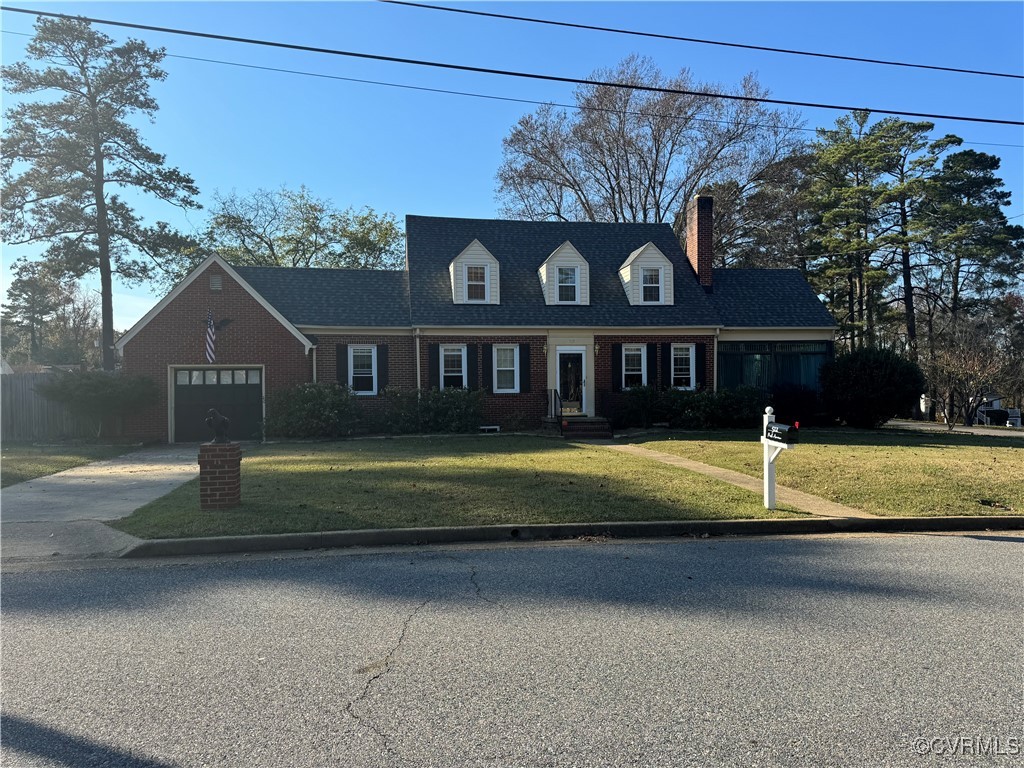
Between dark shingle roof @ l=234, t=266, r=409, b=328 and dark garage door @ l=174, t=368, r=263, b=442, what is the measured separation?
265 cm

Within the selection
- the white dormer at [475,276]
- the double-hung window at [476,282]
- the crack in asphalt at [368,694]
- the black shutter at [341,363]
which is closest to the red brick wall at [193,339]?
the black shutter at [341,363]

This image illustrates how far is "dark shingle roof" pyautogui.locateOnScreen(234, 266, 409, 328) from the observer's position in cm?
2192

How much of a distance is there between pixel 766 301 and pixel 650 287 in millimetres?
4878

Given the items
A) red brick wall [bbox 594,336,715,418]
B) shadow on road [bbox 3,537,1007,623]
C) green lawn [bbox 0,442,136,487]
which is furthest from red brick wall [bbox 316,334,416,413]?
shadow on road [bbox 3,537,1007,623]

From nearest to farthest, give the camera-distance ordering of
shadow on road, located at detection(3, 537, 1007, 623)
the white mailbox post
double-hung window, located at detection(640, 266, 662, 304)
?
1. shadow on road, located at detection(3, 537, 1007, 623)
2. the white mailbox post
3. double-hung window, located at detection(640, 266, 662, 304)

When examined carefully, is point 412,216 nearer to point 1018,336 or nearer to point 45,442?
point 45,442

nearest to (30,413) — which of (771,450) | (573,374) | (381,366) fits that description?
(381,366)

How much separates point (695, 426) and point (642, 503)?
13153 millimetres

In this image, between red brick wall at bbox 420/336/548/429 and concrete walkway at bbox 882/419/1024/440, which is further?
concrete walkway at bbox 882/419/1024/440

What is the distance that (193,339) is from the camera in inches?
790

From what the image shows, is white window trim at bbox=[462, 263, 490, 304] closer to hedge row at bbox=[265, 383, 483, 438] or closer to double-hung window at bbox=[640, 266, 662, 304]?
hedge row at bbox=[265, 383, 483, 438]

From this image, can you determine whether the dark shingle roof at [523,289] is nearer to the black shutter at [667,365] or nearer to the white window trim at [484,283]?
the white window trim at [484,283]

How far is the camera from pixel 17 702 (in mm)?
3607

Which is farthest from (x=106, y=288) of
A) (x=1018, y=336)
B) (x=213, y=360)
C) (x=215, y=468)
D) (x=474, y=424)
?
(x=1018, y=336)
